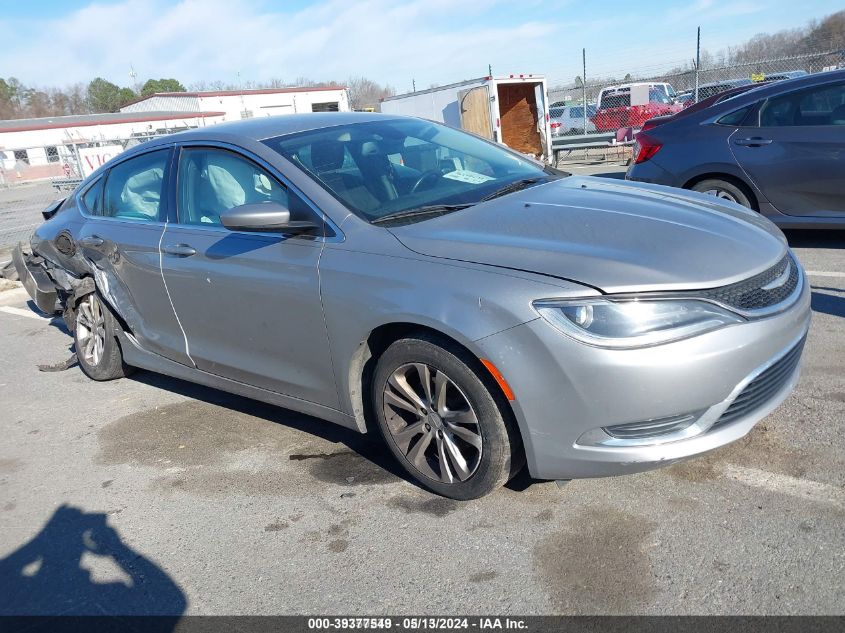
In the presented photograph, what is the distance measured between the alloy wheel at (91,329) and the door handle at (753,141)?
5.61m

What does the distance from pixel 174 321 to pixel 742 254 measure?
3.04m

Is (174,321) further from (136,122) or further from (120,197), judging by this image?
(136,122)

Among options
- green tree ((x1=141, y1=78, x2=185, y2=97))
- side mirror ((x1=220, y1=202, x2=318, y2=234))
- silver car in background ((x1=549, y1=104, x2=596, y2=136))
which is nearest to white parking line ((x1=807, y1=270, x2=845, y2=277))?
side mirror ((x1=220, y1=202, x2=318, y2=234))

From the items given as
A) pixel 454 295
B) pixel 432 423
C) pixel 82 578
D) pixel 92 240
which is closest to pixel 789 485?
pixel 432 423

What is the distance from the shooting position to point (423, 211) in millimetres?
3383

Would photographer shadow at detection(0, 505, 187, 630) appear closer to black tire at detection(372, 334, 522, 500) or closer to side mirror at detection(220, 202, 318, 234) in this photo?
black tire at detection(372, 334, 522, 500)

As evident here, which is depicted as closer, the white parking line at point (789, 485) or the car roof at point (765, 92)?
the white parking line at point (789, 485)

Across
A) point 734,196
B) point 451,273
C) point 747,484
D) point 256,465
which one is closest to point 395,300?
point 451,273

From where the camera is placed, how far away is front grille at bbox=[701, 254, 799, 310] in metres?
2.65

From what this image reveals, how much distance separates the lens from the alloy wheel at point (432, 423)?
2973 millimetres

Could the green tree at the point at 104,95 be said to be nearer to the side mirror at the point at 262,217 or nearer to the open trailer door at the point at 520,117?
the open trailer door at the point at 520,117

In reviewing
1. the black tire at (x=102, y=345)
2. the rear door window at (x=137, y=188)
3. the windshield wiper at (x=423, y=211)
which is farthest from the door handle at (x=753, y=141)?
the black tire at (x=102, y=345)

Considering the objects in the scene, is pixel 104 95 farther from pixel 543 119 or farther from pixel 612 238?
pixel 612 238

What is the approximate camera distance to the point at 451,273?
286 cm
